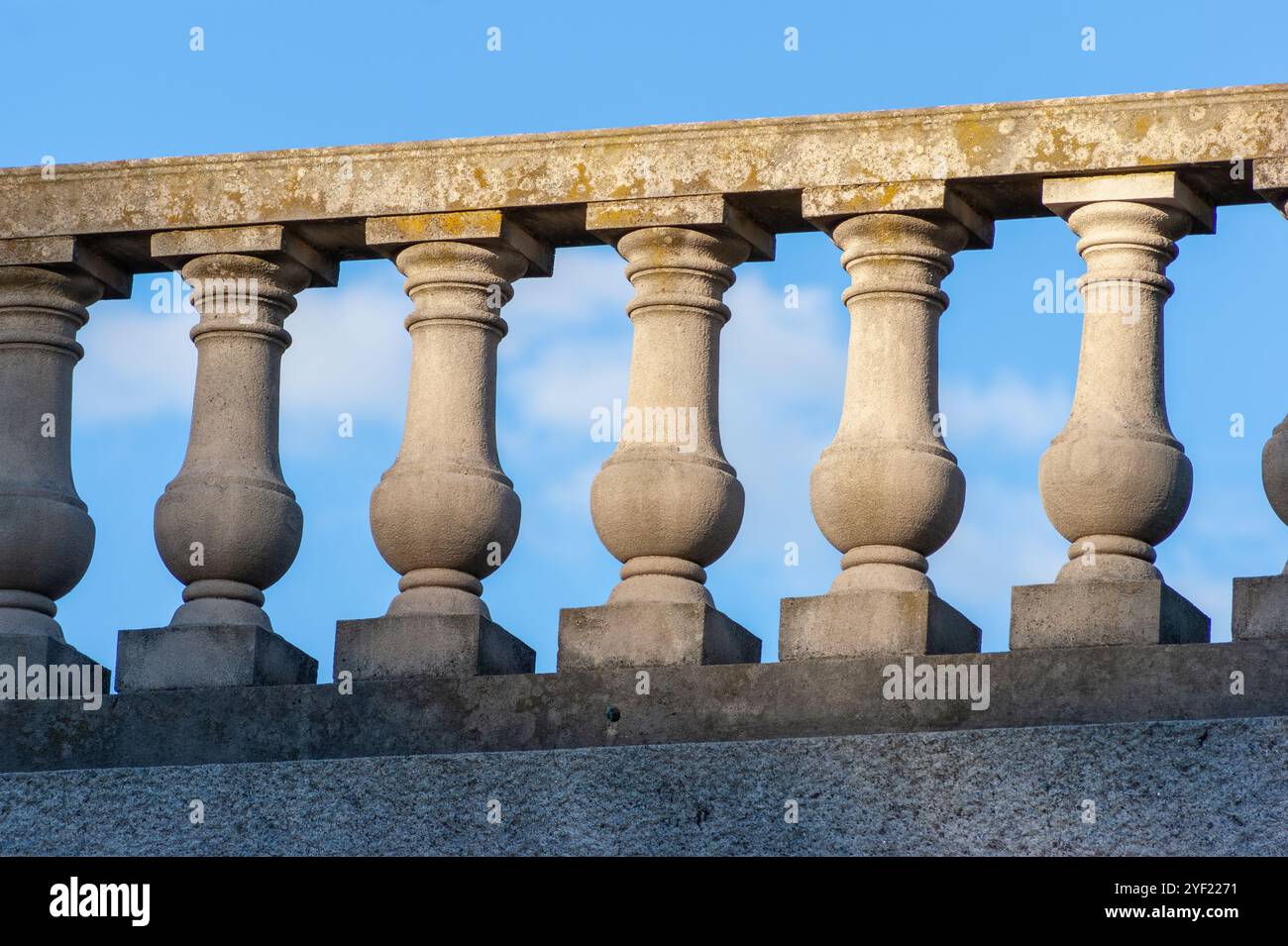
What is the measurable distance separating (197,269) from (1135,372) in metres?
3.21

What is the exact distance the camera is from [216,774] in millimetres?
9109

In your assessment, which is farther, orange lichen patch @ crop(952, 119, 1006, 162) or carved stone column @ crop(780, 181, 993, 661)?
orange lichen patch @ crop(952, 119, 1006, 162)

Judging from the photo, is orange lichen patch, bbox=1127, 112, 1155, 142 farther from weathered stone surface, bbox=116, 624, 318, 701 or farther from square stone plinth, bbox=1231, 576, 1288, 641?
weathered stone surface, bbox=116, 624, 318, 701

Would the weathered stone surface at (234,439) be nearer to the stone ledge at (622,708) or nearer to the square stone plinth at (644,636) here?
the stone ledge at (622,708)

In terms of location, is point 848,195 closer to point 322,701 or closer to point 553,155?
point 553,155

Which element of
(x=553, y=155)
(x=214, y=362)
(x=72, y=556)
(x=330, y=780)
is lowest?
(x=330, y=780)

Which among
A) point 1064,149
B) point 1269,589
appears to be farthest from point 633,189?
point 1269,589

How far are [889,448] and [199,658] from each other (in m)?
2.34

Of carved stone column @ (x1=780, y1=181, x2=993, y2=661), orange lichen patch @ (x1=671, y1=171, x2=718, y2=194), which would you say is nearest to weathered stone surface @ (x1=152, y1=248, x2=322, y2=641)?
orange lichen patch @ (x1=671, y1=171, x2=718, y2=194)

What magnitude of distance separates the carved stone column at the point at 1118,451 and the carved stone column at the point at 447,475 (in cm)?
174

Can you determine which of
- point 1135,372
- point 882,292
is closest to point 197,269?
point 882,292

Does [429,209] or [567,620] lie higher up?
[429,209]

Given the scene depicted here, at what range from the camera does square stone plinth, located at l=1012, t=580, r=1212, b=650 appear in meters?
8.61

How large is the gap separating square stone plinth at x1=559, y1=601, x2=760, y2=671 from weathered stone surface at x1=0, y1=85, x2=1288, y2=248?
4.51 ft
